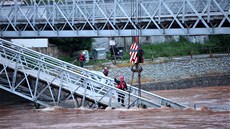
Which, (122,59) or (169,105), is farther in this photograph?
(122,59)

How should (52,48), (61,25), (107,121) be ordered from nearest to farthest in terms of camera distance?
(107,121)
(61,25)
(52,48)

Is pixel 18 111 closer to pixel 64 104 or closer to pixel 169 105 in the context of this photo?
pixel 64 104

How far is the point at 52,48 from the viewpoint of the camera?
56.4 meters

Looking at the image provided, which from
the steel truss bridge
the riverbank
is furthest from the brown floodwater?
the riverbank

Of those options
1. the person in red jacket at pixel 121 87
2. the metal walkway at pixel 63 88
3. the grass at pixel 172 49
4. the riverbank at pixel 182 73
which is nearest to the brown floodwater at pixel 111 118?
the metal walkway at pixel 63 88

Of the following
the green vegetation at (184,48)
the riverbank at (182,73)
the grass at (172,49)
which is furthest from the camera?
the green vegetation at (184,48)

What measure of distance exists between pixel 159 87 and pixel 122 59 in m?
7.95

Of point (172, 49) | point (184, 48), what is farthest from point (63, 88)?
point (184, 48)

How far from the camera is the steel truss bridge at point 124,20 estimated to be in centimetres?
3788

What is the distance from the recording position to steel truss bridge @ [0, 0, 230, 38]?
3788cm

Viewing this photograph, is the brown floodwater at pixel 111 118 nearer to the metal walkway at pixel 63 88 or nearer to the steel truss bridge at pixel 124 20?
the metal walkway at pixel 63 88

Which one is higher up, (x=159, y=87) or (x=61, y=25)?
(x=61, y=25)

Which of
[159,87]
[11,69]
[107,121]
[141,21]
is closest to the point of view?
[107,121]

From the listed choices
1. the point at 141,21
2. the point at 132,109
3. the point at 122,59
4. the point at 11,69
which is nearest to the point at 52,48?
the point at 122,59
